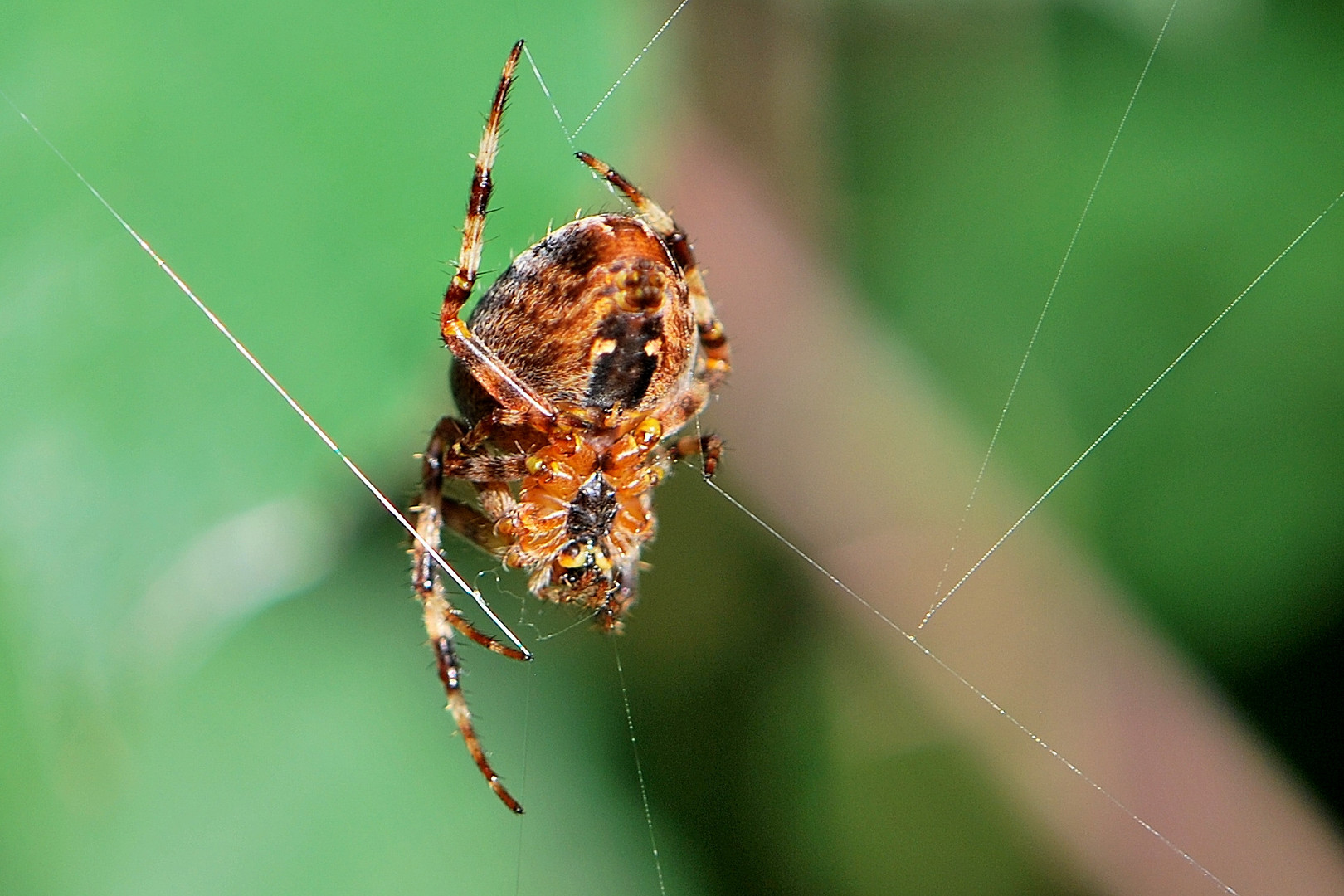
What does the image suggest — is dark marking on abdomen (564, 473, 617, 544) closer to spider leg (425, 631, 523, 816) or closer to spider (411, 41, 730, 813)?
spider (411, 41, 730, 813)

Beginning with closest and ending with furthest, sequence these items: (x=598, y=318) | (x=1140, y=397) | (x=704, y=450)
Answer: (x=598, y=318) → (x=704, y=450) → (x=1140, y=397)

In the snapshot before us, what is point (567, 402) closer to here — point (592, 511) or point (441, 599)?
point (592, 511)

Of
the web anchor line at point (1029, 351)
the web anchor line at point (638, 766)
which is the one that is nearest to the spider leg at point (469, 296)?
the web anchor line at point (638, 766)

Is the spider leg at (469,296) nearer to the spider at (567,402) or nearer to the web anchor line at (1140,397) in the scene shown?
the spider at (567,402)

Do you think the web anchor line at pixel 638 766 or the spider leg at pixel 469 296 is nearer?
the spider leg at pixel 469 296

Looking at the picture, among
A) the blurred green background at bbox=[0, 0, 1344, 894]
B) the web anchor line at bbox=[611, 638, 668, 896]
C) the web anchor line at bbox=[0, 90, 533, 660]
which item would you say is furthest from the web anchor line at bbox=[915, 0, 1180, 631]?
the web anchor line at bbox=[0, 90, 533, 660]

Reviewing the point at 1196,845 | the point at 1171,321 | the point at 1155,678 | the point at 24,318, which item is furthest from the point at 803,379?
the point at 24,318

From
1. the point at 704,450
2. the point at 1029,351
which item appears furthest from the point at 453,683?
the point at 1029,351
